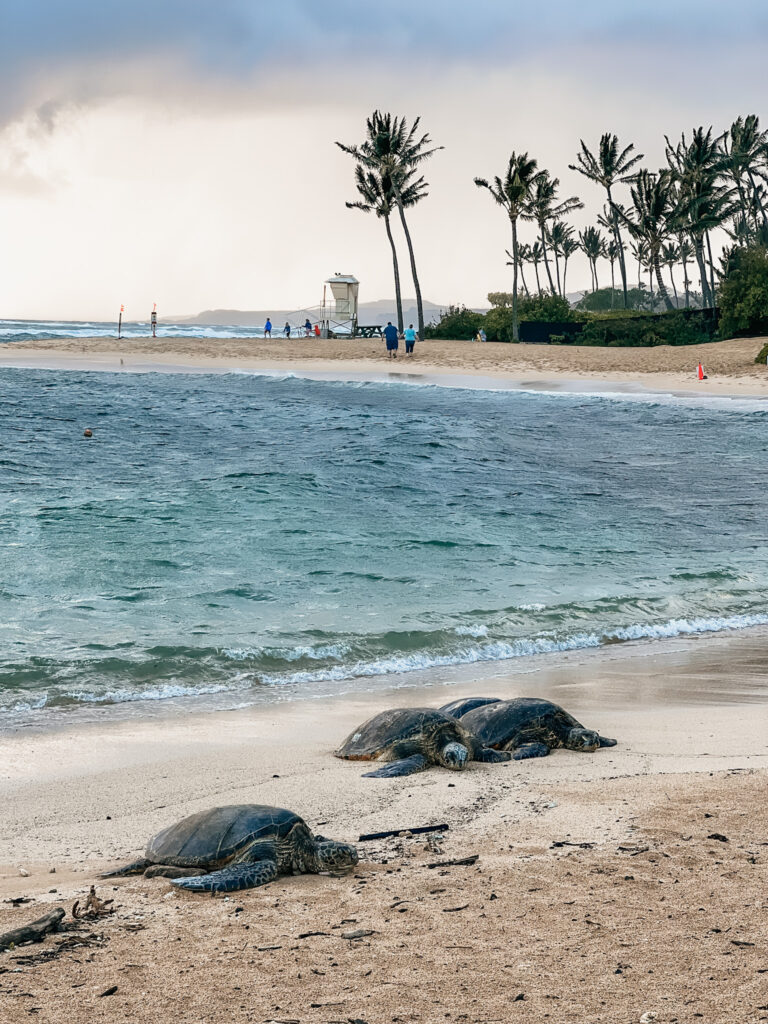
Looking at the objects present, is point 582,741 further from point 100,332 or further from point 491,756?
point 100,332

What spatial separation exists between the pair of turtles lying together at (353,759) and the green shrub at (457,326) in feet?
172

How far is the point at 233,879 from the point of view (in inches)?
179

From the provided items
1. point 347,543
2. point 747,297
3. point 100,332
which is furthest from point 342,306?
point 347,543

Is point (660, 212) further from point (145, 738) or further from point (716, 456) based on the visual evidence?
point (145, 738)

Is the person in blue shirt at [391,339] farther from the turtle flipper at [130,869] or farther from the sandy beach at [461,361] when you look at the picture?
the turtle flipper at [130,869]

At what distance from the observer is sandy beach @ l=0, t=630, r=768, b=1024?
344 cm

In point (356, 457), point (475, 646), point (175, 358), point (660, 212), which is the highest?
point (660, 212)

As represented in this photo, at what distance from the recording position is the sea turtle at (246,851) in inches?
185

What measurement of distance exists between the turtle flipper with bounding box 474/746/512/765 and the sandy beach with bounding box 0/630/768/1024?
17 cm

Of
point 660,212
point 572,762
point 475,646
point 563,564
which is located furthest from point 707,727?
point 660,212

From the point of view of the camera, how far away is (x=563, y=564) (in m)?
14.6

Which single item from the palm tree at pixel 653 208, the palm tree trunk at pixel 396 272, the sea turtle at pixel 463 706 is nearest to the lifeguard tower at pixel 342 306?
the palm tree trunk at pixel 396 272

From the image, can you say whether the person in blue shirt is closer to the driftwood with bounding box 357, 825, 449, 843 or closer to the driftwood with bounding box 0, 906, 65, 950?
the driftwood with bounding box 357, 825, 449, 843

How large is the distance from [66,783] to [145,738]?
1.19 metres
